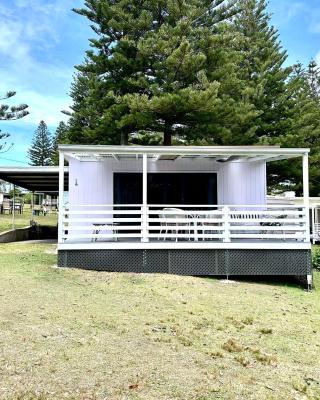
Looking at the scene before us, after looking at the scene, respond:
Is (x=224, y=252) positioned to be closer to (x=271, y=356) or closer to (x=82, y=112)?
(x=271, y=356)

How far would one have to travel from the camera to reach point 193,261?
817 cm

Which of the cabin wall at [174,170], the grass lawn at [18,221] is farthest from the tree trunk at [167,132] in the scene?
the grass lawn at [18,221]

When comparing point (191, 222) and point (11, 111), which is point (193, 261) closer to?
point (191, 222)

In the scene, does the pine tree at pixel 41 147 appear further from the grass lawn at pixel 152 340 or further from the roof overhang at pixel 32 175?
the grass lawn at pixel 152 340

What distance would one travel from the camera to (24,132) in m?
42.1

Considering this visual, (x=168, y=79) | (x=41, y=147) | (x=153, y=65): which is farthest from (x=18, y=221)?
(x=41, y=147)

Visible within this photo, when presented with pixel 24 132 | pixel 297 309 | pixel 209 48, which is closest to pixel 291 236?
pixel 297 309

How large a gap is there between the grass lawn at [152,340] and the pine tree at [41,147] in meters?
35.4

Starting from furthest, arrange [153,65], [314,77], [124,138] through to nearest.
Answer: [314,77], [124,138], [153,65]

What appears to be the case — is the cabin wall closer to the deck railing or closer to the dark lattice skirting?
the deck railing

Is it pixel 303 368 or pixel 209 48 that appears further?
pixel 209 48

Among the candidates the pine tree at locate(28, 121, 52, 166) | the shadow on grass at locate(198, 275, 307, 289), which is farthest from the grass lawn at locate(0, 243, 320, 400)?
the pine tree at locate(28, 121, 52, 166)

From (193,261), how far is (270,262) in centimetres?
149

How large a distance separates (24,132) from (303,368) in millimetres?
41799
